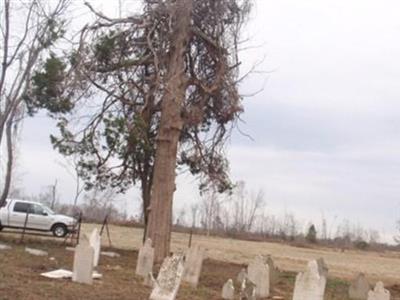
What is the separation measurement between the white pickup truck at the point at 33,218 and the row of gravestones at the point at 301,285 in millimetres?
20152

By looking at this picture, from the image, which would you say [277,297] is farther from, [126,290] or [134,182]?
[134,182]

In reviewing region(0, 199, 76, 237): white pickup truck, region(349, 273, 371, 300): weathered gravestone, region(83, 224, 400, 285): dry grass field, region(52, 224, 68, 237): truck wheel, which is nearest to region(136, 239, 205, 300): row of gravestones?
region(349, 273, 371, 300): weathered gravestone

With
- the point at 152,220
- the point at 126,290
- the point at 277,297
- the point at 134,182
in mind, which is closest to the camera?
the point at 126,290

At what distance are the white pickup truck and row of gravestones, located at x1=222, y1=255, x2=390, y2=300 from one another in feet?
66.1

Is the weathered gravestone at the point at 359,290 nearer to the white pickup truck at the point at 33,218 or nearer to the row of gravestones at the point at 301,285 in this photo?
the row of gravestones at the point at 301,285

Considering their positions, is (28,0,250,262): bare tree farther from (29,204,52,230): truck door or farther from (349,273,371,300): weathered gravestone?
(29,204,52,230): truck door

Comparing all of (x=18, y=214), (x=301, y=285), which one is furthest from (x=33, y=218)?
(x=301, y=285)

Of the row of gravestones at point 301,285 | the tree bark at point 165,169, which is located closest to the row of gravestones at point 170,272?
the row of gravestones at point 301,285

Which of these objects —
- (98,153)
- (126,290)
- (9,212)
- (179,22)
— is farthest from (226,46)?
(9,212)

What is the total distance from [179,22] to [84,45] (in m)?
2.94

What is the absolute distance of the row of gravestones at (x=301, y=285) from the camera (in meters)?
11.0

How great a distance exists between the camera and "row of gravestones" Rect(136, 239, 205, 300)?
430 inches

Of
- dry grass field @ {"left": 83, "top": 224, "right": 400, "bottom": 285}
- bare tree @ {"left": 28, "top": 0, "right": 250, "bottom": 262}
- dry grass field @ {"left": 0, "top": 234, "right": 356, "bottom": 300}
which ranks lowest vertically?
dry grass field @ {"left": 0, "top": 234, "right": 356, "bottom": 300}

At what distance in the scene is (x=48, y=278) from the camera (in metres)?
12.0
